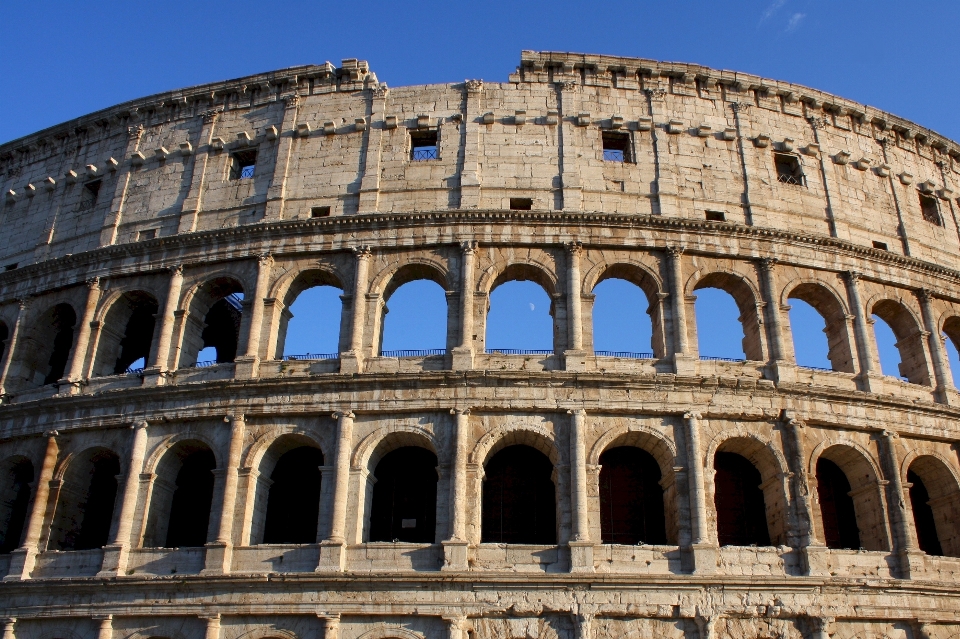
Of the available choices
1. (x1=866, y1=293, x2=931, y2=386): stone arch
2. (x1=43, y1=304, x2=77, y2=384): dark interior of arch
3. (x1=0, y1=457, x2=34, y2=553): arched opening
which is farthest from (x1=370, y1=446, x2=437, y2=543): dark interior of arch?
(x1=866, y1=293, x2=931, y2=386): stone arch

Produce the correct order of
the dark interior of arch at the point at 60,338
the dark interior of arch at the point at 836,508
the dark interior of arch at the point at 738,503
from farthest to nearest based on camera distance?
the dark interior of arch at the point at 60,338 → the dark interior of arch at the point at 836,508 → the dark interior of arch at the point at 738,503

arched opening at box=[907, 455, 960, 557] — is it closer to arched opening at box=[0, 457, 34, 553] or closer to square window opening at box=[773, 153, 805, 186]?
square window opening at box=[773, 153, 805, 186]

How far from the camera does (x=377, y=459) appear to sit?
709 inches

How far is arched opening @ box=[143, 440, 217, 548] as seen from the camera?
18.4m

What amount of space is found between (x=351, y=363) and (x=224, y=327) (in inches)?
341

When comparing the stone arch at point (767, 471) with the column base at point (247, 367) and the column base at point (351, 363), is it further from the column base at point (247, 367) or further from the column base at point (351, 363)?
the column base at point (247, 367)

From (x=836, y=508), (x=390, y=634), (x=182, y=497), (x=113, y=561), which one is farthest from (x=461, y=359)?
(x=836, y=508)

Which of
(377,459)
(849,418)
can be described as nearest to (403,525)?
(377,459)

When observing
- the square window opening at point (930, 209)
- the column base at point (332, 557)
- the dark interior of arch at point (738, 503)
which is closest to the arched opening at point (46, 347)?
the column base at point (332, 557)

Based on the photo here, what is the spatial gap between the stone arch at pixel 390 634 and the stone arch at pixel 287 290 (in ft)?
22.2

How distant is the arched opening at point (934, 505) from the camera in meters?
18.9

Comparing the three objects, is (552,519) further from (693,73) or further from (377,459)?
(693,73)

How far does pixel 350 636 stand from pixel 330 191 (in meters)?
10.6

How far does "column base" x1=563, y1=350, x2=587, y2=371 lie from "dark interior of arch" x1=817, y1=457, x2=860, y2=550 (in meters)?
5.84
